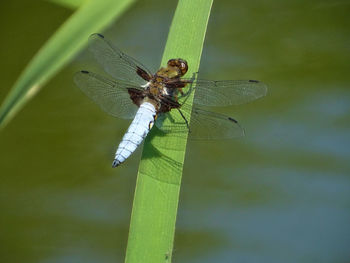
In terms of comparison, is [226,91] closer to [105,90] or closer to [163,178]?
[105,90]

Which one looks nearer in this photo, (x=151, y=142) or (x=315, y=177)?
(x=151, y=142)

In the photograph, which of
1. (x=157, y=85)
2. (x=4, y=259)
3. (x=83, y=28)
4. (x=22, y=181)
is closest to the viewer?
(x=83, y=28)

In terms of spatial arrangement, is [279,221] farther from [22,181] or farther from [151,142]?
[22,181]

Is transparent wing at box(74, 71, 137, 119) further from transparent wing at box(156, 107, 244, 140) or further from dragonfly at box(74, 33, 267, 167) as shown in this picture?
transparent wing at box(156, 107, 244, 140)

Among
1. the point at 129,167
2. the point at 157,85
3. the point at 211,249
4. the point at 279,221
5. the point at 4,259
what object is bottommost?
the point at 4,259

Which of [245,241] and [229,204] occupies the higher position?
[229,204]

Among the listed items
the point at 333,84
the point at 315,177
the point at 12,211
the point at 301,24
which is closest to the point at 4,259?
the point at 12,211

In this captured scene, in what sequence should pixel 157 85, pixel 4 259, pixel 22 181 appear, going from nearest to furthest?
1. pixel 157 85
2. pixel 4 259
3. pixel 22 181
